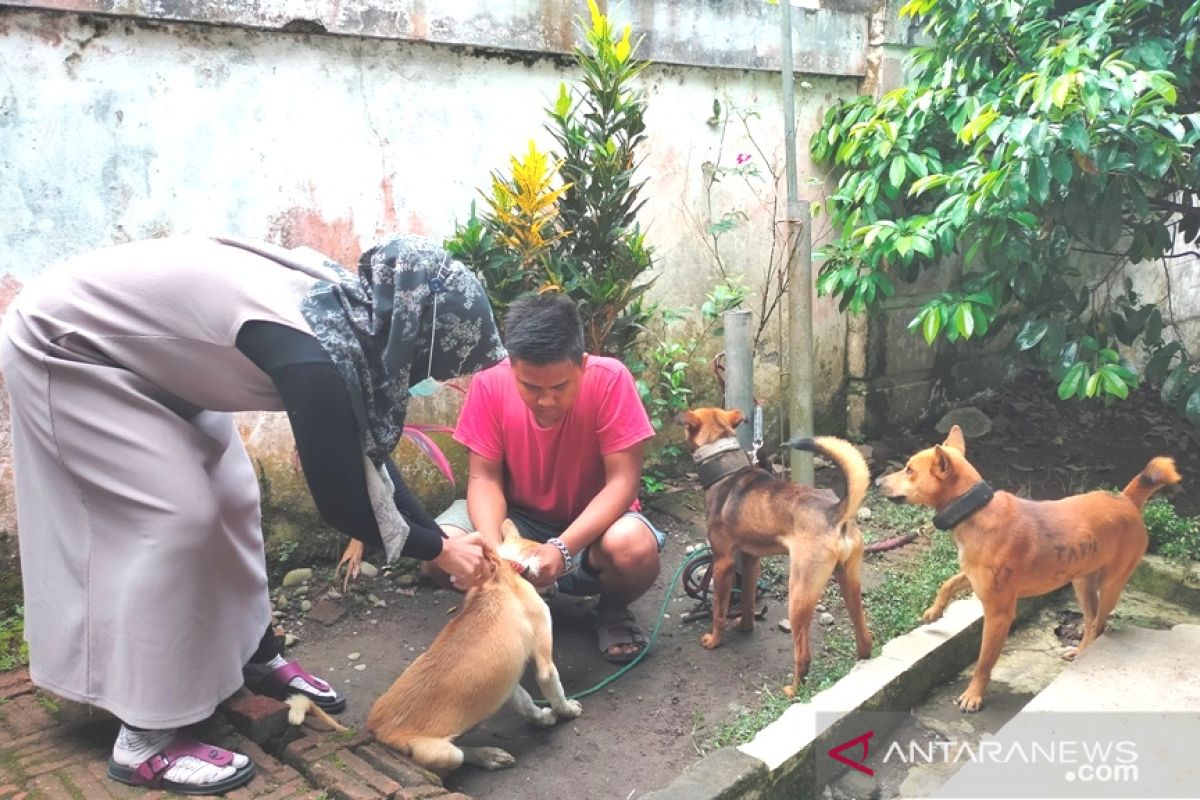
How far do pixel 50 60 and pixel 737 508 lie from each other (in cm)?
334

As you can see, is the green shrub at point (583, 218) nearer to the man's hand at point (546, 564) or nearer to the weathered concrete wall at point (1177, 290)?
the man's hand at point (546, 564)

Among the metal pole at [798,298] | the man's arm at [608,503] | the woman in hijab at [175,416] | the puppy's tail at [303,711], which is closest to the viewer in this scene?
the woman in hijab at [175,416]

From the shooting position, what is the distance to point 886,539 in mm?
4863

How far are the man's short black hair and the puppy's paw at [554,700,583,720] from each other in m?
1.26

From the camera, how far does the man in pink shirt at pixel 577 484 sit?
131 inches

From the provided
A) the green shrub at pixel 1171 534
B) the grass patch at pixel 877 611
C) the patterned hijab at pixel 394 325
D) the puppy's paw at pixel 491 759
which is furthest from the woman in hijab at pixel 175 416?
the green shrub at pixel 1171 534

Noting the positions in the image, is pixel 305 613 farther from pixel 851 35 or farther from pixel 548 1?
pixel 851 35

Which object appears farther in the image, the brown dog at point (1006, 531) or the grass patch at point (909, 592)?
the grass patch at point (909, 592)

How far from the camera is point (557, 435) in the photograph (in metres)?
3.42

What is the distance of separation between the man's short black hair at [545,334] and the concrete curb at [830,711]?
4.37 feet

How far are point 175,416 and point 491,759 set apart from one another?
147cm

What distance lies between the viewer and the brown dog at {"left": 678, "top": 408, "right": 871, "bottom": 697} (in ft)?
10.4

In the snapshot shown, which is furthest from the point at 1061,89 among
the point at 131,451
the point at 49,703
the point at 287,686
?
the point at 49,703

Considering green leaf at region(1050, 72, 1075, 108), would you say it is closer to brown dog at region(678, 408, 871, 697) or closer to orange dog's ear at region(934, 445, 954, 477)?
orange dog's ear at region(934, 445, 954, 477)
